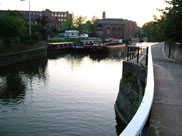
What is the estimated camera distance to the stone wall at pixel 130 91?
12.5 meters

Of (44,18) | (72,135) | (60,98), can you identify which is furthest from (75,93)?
(44,18)

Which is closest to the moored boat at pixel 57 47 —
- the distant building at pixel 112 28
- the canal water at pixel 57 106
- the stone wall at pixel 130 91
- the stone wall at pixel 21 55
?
the stone wall at pixel 21 55

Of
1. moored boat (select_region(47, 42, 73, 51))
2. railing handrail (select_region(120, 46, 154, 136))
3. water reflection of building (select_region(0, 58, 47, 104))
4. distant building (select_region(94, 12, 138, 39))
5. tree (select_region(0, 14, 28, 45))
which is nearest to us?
railing handrail (select_region(120, 46, 154, 136))

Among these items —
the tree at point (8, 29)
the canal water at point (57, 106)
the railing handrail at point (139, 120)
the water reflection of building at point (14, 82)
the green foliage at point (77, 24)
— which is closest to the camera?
the railing handrail at point (139, 120)

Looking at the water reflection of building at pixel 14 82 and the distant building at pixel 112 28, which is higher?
the distant building at pixel 112 28

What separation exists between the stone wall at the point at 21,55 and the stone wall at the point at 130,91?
71.0ft

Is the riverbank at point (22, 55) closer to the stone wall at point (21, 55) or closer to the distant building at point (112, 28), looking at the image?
the stone wall at point (21, 55)

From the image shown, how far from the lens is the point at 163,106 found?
21.3 ft

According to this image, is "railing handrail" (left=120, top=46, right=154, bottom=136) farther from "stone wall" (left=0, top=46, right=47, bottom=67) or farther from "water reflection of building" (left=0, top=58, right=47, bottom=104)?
"stone wall" (left=0, top=46, right=47, bottom=67)

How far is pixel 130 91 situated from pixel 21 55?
27459 millimetres

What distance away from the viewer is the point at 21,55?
37219 mm

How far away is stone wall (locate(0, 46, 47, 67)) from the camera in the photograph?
3241 centimetres

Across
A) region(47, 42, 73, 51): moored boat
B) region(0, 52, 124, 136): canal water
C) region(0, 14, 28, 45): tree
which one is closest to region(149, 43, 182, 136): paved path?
region(0, 52, 124, 136): canal water

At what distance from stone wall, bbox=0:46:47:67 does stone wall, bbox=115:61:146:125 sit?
71.0 feet
